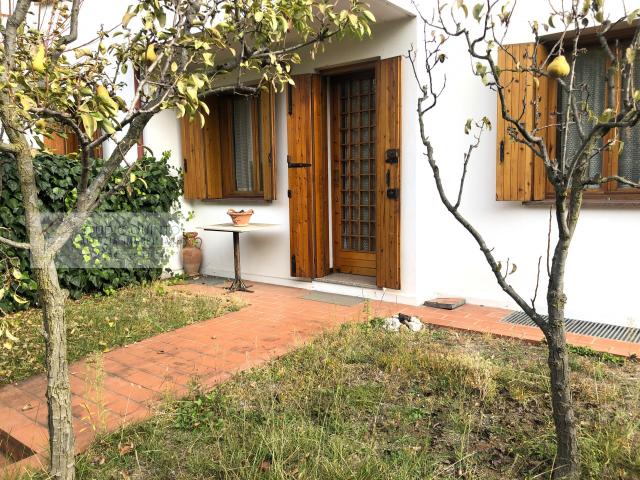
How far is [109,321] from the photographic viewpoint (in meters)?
4.26

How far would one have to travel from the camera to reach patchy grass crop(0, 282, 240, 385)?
3572mm

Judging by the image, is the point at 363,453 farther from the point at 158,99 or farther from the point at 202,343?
the point at 202,343

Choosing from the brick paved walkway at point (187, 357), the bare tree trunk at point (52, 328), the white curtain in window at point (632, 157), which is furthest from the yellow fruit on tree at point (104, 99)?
the white curtain in window at point (632, 157)

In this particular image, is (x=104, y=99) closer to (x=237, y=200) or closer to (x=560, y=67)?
(x=560, y=67)

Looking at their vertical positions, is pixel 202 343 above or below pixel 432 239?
below

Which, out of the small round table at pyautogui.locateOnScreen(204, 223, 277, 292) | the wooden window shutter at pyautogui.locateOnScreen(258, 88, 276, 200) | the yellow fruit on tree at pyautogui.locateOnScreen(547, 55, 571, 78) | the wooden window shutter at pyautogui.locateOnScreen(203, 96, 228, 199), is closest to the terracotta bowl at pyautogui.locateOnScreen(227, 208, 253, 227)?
the small round table at pyautogui.locateOnScreen(204, 223, 277, 292)

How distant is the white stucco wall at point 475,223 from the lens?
4.15 m

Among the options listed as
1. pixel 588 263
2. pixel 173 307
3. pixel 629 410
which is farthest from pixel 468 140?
pixel 173 307

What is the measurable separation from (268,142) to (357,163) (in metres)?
1.12

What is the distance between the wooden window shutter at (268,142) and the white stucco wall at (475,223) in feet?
2.36

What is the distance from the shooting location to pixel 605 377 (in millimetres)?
2936

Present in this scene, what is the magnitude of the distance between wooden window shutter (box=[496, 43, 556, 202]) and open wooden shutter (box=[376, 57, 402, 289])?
0.96 meters

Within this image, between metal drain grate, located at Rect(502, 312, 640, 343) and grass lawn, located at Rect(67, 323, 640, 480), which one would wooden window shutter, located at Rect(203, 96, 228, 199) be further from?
metal drain grate, located at Rect(502, 312, 640, 343)

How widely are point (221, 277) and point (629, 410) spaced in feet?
17.4
